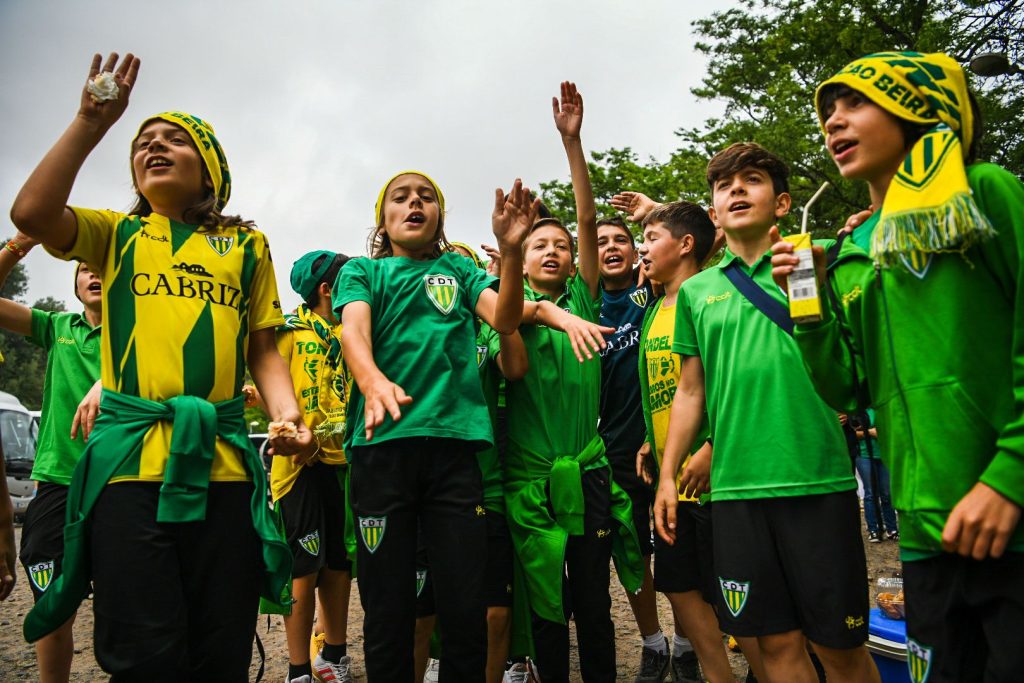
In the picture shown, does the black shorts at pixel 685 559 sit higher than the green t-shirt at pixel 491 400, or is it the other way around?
the green t-shirt at pixel 491 400

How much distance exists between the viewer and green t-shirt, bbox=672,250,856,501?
2803 millimetres

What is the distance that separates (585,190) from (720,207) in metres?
0.84

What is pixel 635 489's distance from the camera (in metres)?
4.62

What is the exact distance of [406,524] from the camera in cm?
314

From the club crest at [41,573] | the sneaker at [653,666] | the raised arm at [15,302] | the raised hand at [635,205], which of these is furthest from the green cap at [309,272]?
the sneaker at [653,666]

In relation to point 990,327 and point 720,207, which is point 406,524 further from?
point 990,327

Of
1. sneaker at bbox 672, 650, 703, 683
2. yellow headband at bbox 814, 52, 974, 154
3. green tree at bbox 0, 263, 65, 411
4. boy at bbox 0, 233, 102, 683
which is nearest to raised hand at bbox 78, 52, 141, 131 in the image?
boy at bbox 0, 233, 102, 683

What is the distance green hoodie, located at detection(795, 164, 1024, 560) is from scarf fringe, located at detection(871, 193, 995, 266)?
2.1 inches

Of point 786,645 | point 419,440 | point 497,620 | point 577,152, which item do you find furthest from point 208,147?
point 786,645

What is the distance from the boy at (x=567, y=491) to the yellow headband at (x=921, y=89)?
195 centimetres

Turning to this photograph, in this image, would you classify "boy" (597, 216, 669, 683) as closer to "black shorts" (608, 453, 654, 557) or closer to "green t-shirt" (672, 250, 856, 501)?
"black shorts" (608, 453, 654, 557)

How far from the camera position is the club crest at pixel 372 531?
10.1 feet

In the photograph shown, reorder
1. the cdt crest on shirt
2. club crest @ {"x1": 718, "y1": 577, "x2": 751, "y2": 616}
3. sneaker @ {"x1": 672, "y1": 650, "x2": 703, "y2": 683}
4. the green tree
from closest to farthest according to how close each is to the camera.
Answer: club crest @ {"x1": 718, "y1": 577, "x2": 751, "y2": 616}, the cdt crest on shirt, sneaker @ {"x1": 672, "y1": 650, "x2": 703, "y2": 683}, the green tree

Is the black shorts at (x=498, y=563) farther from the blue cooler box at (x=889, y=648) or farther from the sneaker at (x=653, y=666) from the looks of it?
the blue cooler box at (x=889, y=648)
